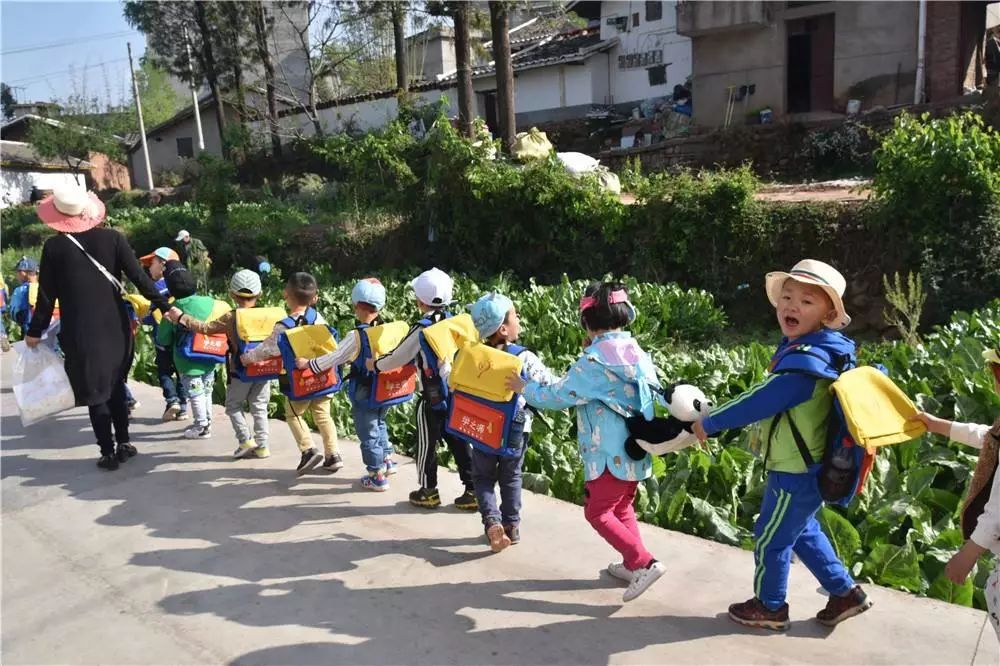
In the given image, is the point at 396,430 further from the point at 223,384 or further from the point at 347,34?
the point at 347,34

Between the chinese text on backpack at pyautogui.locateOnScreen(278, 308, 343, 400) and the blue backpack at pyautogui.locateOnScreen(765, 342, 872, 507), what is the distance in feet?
10.1

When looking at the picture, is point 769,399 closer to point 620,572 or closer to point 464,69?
point 620,572

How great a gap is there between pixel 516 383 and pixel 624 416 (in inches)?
22.4

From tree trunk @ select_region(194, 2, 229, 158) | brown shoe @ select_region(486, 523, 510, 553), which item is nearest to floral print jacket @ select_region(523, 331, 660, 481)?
brown shoe @ select_region(486, 523, 510, 553)

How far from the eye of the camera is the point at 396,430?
21.5ft

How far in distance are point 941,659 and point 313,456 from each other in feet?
12.7

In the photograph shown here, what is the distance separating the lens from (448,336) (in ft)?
14.8

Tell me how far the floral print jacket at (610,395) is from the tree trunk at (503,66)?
13.0 m

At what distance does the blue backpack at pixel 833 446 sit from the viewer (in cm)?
296

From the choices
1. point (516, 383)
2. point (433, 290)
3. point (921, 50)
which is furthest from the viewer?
point (921, 50)

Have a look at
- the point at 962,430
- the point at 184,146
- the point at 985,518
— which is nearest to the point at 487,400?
the point at 962,430

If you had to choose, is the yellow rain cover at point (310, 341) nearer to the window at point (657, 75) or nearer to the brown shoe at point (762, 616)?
the brown shoe at point (762, 616)

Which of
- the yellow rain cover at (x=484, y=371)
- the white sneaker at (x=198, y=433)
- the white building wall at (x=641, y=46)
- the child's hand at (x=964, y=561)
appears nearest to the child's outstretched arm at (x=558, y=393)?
the yellow rain cover at (x=484, y=371)

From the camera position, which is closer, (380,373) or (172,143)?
(380,373)
